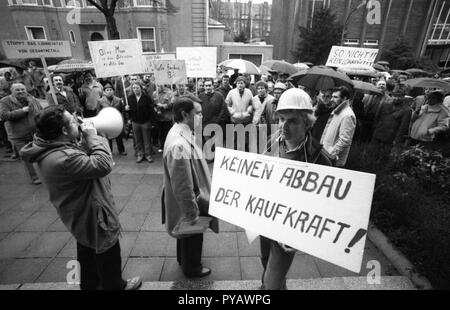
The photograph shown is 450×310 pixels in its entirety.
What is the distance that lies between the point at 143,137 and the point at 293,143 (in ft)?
16.2

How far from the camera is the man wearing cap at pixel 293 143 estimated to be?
206cm

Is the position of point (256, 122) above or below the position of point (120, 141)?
above

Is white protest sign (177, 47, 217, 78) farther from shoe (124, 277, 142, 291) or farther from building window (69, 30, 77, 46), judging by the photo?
building window (69, 30, 77, 46)

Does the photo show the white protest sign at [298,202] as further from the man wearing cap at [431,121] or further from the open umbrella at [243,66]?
the open umbrella at [243,66]

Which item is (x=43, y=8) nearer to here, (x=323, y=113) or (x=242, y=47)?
(x=242, y=47)

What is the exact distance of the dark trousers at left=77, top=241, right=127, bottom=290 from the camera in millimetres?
2271

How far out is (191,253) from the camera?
8.90 feet

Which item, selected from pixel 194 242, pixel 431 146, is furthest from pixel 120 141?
pixel 431 146

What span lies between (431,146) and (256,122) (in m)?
3.63

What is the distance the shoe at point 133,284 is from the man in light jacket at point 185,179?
525mm

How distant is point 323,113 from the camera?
15.3ft

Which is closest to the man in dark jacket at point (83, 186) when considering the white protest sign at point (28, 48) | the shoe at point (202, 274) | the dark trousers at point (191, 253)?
the dark trousers at point (191, 253)

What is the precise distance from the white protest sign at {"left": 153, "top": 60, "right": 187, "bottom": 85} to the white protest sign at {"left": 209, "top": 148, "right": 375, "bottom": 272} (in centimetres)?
491

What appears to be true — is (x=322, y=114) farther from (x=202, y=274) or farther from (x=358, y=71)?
(x=202, y=274)
